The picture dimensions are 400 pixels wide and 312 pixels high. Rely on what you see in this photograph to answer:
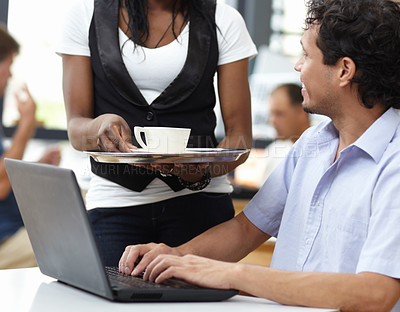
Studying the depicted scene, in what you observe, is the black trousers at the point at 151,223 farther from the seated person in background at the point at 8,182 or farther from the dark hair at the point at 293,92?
the dark hair at the point at 293,92

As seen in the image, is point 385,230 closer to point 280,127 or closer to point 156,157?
point 156,157

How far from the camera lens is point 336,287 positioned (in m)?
1.00

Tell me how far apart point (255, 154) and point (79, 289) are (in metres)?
3.40

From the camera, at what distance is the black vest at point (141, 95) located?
4.85 ft

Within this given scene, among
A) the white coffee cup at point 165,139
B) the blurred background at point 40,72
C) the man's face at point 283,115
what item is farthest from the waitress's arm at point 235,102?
the man's face at point 283,115

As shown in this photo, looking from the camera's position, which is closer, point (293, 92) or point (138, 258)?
point (138, 258)

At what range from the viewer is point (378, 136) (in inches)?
48.4

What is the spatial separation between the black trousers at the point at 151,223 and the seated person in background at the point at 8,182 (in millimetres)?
1582

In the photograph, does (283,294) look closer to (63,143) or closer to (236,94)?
(236,94)

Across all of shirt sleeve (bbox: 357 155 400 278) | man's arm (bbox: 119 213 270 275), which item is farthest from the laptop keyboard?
shirt sleeve (bbox: 357 155 400 278)

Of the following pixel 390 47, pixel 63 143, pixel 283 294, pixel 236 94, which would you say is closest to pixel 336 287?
pixel 283 294

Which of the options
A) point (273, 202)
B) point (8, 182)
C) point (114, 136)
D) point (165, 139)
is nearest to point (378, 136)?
point (273, 202)

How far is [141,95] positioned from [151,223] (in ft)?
1.03

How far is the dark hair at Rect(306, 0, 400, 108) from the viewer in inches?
51.2
